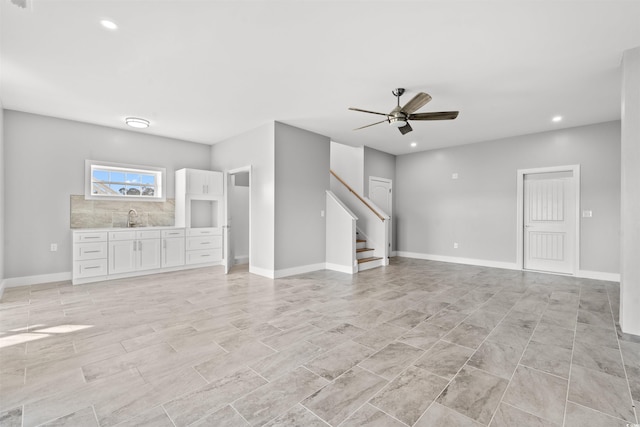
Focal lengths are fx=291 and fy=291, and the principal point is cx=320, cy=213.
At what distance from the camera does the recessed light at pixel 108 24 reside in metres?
2.51

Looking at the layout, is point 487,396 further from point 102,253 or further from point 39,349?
point 102,253

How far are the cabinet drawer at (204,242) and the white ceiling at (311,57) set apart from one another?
8.19 feet

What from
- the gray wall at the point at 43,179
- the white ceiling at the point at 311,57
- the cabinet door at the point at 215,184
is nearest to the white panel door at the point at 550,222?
the white ceiling at the point at 311,57

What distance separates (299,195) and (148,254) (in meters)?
3.08

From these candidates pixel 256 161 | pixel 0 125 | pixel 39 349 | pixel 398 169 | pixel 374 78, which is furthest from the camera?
pixel 398 169

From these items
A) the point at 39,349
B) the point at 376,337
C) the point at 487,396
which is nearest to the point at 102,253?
the point at 39,349

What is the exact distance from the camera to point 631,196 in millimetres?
2889

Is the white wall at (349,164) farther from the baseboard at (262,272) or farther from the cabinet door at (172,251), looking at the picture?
the cabinet door at (172,251)

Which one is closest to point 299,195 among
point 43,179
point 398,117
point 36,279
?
point 398,117

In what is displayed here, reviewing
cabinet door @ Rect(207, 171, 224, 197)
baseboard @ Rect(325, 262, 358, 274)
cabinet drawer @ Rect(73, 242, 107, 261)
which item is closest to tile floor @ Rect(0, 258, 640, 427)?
cabinet drawer @ Rect(73, 242, 107, 261)

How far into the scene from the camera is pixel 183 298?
4.06m

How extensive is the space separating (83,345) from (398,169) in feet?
24.3

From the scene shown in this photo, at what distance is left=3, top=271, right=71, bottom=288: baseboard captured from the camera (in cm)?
462

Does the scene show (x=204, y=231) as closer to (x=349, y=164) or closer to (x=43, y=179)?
(x=43, y=179)
